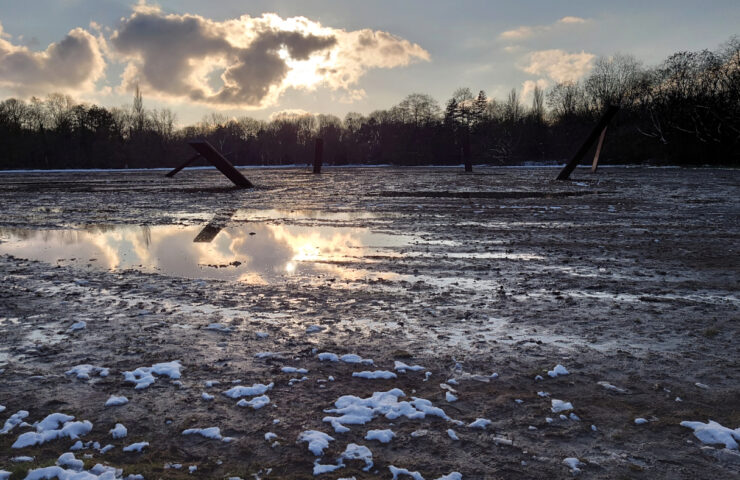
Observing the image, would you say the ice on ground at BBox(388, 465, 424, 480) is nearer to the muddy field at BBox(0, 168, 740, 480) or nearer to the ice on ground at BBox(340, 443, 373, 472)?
the muddy field at BBox(0, 168, 740, 480)

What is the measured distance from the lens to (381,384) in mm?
3547

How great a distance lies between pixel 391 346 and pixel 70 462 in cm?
241

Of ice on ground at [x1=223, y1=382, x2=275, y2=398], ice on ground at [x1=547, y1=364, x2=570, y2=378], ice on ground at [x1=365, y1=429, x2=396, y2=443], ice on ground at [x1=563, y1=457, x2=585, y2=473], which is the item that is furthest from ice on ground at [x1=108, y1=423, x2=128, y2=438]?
ice on ground at [x1=547, y1=364, x2=570, y2=378]

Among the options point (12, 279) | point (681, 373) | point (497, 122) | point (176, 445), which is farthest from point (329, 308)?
point (497, 122)

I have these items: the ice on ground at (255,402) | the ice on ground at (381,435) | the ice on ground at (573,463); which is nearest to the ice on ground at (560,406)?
the ice on ground at (573,463)

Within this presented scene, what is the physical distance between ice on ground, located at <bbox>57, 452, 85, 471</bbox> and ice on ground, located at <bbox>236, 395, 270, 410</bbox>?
0.94 metres

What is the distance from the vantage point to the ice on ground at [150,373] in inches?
140

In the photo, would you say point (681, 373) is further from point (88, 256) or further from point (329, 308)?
point (88, 256)

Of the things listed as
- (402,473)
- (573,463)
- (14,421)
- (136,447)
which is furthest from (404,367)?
(14,421)

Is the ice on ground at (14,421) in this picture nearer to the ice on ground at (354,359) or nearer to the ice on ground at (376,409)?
the ice on ground at (376,409)

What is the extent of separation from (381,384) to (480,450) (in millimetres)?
980

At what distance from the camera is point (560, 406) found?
10.5ft

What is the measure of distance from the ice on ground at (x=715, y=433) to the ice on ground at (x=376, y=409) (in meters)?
1.46

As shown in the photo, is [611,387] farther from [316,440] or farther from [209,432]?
[209,432]
